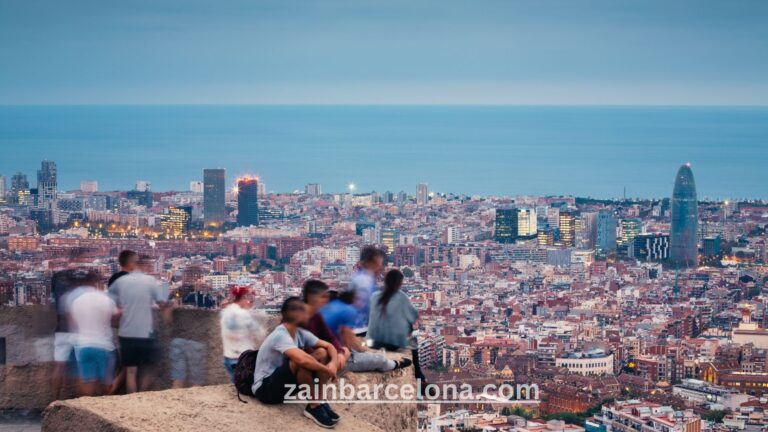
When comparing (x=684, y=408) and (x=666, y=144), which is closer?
(x=684, y=408)

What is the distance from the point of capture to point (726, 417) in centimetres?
1030

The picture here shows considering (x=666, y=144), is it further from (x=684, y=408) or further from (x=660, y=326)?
(x=684, y=408)

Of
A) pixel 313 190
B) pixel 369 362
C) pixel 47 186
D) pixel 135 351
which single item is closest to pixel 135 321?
pixel 135 351

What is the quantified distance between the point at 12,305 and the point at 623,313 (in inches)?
643

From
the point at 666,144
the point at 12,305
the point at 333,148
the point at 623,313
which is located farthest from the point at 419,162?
the point at 12,305

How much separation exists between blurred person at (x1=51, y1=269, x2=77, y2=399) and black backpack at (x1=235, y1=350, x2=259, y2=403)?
1.95 ft

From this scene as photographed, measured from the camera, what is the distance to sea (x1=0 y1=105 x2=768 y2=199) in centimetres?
4438

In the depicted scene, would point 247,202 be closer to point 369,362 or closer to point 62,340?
point 369,362

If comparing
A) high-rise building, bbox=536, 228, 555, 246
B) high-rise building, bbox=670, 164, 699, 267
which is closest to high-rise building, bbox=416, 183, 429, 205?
high-rise building, bbox=536, 228, 555, 246

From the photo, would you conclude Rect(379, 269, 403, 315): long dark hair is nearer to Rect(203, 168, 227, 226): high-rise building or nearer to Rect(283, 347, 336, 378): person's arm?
Rect(283, 347, 336, 378): person's arm

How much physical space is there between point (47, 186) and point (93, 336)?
1805cm

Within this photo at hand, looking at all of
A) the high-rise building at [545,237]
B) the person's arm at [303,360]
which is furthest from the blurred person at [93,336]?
the high-rise building at [545,237]

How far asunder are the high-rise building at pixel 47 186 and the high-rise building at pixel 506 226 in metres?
11.9

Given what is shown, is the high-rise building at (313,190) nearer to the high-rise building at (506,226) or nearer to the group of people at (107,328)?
the high-rise building at (506,226)
